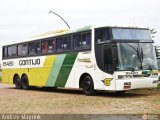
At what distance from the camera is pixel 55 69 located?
23828mm

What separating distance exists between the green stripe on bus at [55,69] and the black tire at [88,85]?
2.35 m

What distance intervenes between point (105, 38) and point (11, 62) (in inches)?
441

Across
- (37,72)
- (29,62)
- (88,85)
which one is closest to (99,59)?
(88,85)

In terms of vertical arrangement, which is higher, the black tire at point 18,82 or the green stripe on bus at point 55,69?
the green stripe on bus at point 55,69

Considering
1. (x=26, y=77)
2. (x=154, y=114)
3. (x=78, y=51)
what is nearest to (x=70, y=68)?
(x=78, y=51)

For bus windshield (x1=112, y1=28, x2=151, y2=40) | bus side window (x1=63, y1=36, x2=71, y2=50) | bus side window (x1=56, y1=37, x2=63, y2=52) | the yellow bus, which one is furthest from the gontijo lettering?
bus windshield (x1=112, y1=28, x2=151, y2=40)

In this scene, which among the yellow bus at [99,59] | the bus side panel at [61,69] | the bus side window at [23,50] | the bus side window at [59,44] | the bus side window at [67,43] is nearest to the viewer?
the yellow bus at [99,59]

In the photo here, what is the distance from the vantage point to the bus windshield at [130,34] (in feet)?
63.7

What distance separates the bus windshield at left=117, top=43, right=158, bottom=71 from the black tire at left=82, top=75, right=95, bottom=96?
2084 mm

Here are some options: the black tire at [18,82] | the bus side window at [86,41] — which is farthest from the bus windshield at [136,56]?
the black tire at [18,82]

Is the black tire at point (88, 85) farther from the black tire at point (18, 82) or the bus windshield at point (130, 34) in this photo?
the black tire at point (18, 82)

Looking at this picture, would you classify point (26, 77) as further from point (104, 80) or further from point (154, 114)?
point (154, 114)

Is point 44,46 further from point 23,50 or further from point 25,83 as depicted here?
point 25,83

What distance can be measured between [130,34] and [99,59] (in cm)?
170
